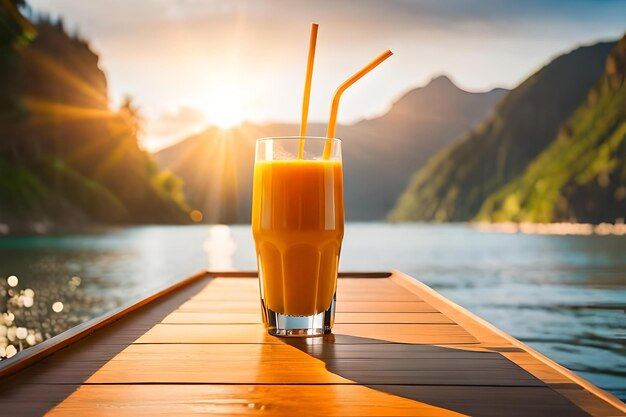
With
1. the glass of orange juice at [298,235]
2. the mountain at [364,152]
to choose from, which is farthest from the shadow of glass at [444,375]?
the mountain at [364,152]

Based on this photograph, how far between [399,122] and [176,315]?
182970 mm

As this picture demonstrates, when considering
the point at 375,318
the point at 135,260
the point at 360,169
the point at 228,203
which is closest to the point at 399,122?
the point at 360,169

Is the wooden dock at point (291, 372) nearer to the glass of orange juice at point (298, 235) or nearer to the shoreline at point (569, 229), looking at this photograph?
the glass of orange juice at point (298, 235)

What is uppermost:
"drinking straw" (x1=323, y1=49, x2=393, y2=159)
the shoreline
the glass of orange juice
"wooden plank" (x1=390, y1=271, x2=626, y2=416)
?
"drinking straw" (x1=323, y1=49, x2=393, y2=159)

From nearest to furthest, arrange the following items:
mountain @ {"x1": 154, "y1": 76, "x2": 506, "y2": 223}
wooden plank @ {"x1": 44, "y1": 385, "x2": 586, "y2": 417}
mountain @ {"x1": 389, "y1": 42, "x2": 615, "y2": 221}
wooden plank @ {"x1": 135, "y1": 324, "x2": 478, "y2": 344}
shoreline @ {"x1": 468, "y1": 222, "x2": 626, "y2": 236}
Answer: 1. wooden plank @ {"x1": 44, "y1": 385, "x2": 586, "y2": 417}
2. wooden plank @ {"x1": 135, "y1": 324, "x2": 478, "y2": 344}
3. shoreline @ {"x1": 468, "y1": 222, "x2": 626, "y2": 236}
4. mountain @ {"x1": 154, "y1": 76, "x2": 506, "y2": 223}
5. mountain @ {"x1": 389, "y1": 42, "x2": 615, "y2": 221}

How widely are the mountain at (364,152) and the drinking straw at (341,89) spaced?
79566mm

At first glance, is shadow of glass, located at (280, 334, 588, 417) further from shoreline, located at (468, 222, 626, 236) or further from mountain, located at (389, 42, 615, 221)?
mountain, located at (389, 42, 615, 221)

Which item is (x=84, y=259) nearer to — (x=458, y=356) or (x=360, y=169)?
(x=458, y=356)

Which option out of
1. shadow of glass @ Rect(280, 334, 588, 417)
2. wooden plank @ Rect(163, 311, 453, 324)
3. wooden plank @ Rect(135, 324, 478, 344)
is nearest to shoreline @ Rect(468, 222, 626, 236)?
wooden plank @ Rect(163, 311, 453, 324)

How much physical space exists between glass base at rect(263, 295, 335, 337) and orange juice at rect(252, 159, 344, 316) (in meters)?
0.01

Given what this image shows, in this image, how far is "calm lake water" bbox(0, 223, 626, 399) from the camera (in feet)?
38.3

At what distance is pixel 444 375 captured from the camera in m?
1.34

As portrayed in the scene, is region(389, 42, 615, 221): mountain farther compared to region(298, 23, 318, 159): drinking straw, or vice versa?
region(389, 42, 615, 221): mountain

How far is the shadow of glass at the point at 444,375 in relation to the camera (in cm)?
115
